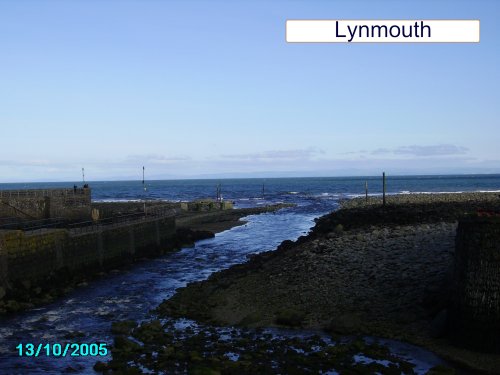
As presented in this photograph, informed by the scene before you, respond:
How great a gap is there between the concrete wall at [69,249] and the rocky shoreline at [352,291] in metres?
7.76

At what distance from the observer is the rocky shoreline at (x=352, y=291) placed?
15648 mm

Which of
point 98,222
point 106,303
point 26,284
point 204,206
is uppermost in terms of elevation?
point 98,222

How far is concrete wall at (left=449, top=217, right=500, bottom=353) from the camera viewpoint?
1314 cm

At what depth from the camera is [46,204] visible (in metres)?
38.7

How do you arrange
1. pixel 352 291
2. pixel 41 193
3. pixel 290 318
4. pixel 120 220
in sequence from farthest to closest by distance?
pixel 41 193
pixel 120 220
pixel 352 291
pixel 290 318

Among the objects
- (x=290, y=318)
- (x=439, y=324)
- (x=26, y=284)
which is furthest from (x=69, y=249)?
(x=439, y=324)

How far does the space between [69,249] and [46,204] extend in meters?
12.7

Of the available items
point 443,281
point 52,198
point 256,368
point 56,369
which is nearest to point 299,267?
point 443,281

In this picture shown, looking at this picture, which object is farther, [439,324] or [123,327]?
[123,327]

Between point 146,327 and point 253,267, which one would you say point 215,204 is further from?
point 146,327

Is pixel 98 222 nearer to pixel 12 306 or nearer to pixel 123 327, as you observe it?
pixel 12 306

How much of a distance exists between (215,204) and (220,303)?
184ft

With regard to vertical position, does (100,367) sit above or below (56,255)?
below

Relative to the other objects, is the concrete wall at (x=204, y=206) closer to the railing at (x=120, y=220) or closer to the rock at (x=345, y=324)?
the railing at (x=120, y=220)
